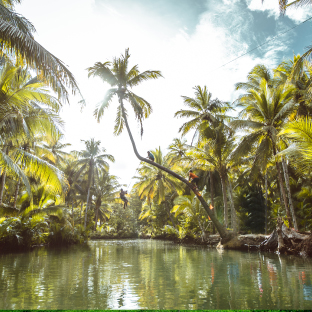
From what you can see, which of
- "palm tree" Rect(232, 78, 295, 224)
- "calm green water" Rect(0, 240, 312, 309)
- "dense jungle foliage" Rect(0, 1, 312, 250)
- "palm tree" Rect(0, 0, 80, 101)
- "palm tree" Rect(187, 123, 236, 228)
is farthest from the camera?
"palm tree" Rect(187, 123, 236, 228)

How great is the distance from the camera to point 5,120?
7.98m

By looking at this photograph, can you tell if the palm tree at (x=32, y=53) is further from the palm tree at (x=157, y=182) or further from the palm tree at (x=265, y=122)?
the palm tree at (x=157, y=182)

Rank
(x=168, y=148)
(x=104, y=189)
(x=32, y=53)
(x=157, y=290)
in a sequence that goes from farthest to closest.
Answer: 1. (x=104, y=189)
2. (x=168, y=148)
3. (x=32, y=53)
4. (x=157, y=290)

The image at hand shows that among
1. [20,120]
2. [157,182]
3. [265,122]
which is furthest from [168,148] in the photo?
[20,120]

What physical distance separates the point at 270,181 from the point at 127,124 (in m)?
14.3

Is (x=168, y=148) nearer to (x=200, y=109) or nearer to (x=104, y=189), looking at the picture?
(x=200, y=109)

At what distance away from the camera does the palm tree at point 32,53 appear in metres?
5.58

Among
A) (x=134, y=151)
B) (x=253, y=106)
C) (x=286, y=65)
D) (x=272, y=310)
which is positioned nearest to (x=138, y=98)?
(x=134, y=151)

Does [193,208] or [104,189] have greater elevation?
Result: [104,189]

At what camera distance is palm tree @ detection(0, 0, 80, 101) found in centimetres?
558

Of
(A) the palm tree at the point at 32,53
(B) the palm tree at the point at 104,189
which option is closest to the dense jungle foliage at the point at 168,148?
(A) the palm tree at the point at 32,53

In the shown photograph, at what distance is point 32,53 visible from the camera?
5.75m

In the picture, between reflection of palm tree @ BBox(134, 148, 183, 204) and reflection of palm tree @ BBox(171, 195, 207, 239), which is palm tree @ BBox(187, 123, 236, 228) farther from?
reflection of palm tree @ BBox(134, 148, 183, 204)

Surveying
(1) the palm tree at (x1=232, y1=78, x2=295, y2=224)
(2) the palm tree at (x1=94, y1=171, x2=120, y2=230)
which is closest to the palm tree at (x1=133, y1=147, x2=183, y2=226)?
(2) the palm tree at (x1=94, y1=171, x2=120, y2=230)
